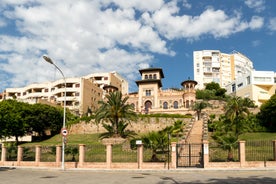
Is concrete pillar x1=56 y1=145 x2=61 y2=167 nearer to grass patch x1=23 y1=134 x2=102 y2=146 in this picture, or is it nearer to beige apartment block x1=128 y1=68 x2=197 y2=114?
grass patch x1=23 y1=134 x2=102 y2=146

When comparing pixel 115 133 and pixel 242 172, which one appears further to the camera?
pixel 115 133

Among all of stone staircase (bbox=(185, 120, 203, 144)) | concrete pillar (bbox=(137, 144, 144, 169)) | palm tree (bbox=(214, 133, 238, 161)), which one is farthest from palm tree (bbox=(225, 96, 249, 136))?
concrete pillar (bbox=(137, 144, 144, 169))

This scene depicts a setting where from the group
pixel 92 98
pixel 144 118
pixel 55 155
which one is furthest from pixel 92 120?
pixel 92 98

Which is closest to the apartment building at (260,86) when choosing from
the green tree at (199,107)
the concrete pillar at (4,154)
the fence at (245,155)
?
the green tree at (199,107)

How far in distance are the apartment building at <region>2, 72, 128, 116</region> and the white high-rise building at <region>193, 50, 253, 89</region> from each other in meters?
33.5

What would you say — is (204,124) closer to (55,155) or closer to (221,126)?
(221,126)

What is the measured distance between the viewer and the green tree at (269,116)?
161ft

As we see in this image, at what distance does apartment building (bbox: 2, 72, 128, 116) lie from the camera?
87.4m

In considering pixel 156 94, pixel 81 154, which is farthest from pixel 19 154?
pixel 156 94

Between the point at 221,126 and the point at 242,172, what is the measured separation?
29155 mm

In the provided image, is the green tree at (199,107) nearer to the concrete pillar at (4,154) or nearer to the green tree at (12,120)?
the green tree at (12,120)

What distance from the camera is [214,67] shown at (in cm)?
12394

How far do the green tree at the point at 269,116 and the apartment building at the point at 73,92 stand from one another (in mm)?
39213

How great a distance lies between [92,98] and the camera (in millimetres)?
94688
